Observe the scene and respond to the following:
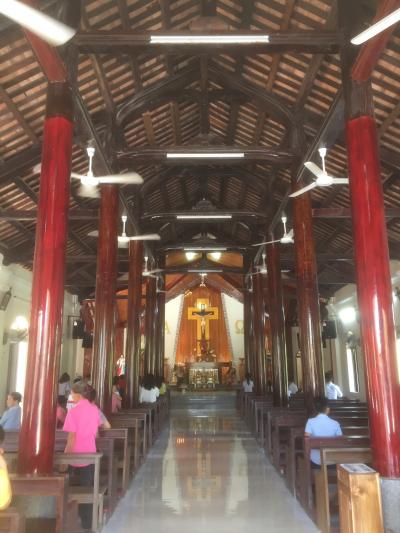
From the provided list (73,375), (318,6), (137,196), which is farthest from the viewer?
(73,375)

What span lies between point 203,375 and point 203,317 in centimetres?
309

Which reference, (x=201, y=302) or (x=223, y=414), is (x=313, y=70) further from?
(x=201, y=302)

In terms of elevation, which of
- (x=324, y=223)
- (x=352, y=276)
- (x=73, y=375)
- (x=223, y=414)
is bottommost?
(x=223, y=414)

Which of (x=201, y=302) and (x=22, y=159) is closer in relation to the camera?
(x=22, y=159)

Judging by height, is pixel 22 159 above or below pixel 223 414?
above

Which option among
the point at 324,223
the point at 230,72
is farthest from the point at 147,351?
the point at 230,72

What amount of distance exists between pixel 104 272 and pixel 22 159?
275 centimetres

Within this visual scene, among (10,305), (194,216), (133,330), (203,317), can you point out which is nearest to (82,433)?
(133,330)

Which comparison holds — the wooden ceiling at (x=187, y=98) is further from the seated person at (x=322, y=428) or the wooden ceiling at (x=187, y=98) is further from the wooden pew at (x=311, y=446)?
the wooden pew at (x=311, y=446)

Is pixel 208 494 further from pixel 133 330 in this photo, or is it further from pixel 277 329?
pixel 277 329

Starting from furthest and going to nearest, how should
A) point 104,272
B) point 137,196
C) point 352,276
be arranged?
point 352,276
point 137,196
point 104,272

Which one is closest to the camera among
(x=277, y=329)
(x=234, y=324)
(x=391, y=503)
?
(x=391, y=503)

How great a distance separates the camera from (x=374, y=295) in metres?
4.36

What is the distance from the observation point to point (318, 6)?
5988mm
